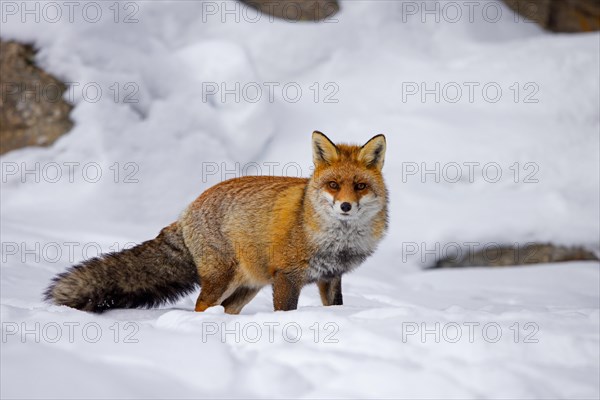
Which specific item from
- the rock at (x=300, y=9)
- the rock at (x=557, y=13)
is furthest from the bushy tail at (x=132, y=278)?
the rock at (x=557, y=13)

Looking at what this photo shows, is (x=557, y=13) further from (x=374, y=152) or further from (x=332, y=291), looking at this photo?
(x=332, y=291)

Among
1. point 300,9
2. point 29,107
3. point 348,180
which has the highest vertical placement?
point 300,9

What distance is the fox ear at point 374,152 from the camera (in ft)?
15.4

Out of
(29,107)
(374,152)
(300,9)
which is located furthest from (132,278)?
(300,9)

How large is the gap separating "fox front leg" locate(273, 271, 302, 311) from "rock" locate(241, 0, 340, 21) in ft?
26.7

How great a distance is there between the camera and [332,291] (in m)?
4.86

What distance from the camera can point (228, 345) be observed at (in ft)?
10.5

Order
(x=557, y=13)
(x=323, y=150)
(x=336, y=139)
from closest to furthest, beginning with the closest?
1. (x=323, y=150)
2. (x=336, y=139)
3. (x=557, y=13)

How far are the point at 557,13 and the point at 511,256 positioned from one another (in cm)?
685

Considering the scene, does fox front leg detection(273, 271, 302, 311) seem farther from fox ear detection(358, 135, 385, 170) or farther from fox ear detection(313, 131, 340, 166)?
fox ear detection(358, 135, 385, 170)

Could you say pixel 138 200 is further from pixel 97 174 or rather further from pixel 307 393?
pixel 307 393

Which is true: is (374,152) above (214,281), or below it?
above

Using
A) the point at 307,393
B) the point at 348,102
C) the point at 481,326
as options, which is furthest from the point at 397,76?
the point at 307,393

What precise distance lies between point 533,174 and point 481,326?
6.10 meters
